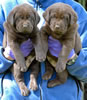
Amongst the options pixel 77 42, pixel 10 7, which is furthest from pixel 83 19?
pixel 10 7

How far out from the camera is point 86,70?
132 inches

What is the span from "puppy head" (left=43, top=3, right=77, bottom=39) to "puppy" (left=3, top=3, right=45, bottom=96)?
14 cm

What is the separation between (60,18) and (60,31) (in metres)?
0.14

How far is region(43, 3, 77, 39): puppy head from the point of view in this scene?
122 inches

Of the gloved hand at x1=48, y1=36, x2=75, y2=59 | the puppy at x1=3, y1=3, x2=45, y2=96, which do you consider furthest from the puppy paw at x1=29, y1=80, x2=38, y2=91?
the gloved hand at x1=48, y1=36, x2=75, y2=59

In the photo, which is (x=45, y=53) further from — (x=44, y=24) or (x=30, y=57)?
(x=44, y=24)

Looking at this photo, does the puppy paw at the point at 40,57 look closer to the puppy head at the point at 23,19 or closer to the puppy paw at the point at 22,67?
the puppy paw at the point at 22,67

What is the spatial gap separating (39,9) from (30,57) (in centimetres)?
65

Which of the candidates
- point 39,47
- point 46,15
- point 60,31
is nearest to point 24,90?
point 39,47

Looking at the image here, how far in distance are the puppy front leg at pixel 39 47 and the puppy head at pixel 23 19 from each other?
131mm

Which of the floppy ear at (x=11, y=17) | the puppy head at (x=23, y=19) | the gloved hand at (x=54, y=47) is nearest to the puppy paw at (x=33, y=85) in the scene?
the gloved hand at (x=54, y=47)

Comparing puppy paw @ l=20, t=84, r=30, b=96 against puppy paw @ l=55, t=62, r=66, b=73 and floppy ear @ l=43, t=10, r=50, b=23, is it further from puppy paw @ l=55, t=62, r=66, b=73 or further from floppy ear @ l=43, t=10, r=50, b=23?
floppy ear @ l=43, t=10, r=50, b=23

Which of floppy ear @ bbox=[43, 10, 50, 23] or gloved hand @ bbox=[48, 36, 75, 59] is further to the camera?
gloved hand @ bbox=[48, 36, 75, 59]

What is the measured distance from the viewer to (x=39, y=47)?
126 inches
